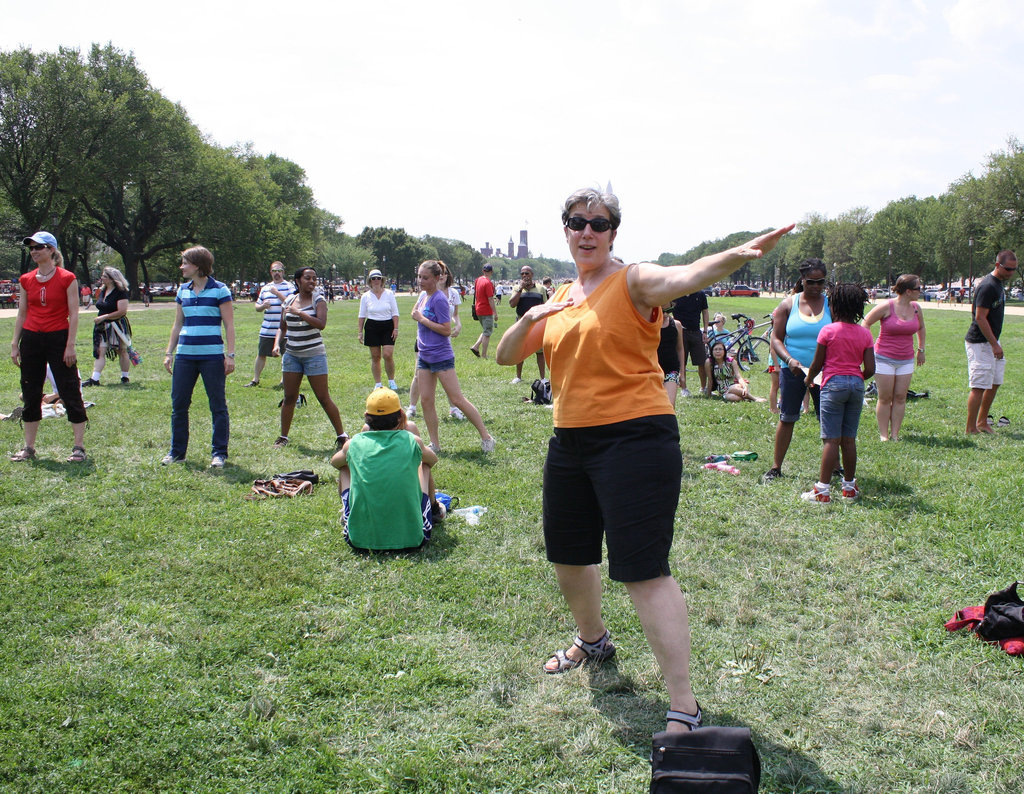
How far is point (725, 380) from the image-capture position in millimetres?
11703

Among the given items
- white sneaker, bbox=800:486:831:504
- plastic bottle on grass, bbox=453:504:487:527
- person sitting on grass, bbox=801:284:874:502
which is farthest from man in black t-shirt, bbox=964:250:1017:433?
plastic bottle on grass, bbox=453:504:487:527

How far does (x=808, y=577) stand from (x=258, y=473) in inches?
190

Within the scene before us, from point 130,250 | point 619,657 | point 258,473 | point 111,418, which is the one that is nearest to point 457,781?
point 619,657

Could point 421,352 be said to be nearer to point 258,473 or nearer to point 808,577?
point 258,473

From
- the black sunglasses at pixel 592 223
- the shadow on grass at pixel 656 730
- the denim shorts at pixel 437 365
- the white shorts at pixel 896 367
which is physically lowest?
the shadow on grass at pixel 656 730

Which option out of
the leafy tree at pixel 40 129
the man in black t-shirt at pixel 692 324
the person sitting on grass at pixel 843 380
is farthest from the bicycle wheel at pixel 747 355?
the leafy tree at pixel 40 129

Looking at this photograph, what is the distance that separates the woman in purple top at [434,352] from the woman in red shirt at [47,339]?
10.7 feet

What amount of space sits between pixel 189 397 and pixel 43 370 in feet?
4.92

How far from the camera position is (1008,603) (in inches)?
141

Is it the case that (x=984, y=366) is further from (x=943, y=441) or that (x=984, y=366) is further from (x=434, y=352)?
(x=434, y=352)

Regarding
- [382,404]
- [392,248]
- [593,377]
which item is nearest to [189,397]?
[382,404]

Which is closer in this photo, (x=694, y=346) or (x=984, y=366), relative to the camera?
(x=984, y=366)

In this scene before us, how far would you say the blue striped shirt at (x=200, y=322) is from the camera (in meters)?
6.93

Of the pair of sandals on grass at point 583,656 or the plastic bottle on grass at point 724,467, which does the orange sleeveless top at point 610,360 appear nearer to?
the pair of sandals on grass at point 583,656
